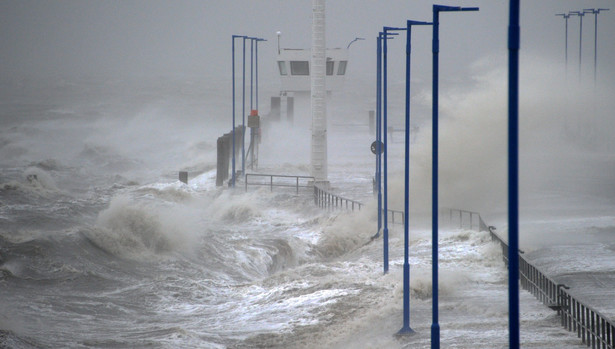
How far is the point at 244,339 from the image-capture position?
1349cm

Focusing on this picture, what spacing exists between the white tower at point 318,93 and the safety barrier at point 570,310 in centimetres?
1745

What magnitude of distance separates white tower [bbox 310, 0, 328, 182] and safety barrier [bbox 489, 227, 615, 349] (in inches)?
687

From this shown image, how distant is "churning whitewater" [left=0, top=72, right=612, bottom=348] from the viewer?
43.5 feet

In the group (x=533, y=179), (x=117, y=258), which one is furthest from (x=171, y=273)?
(x=533, y=179)

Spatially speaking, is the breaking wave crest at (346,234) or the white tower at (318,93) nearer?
the breaking wave crest at (346,234)

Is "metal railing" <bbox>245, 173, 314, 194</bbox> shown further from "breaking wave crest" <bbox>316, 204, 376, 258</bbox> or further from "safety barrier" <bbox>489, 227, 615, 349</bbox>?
"safety barrier" <bbox>489, 227, 615, 349</bbox>

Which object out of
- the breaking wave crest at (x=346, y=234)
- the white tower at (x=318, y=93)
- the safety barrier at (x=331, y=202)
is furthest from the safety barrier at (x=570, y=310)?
the white tower at (x=318, y=93)

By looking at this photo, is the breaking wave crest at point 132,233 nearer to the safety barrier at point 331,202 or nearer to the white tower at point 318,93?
the safety barrier at point 331,202

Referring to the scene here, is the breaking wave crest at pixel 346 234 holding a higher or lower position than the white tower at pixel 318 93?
lower

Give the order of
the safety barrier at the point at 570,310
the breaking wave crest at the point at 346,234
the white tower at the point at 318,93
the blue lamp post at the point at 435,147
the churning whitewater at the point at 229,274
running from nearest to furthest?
the blue lamp post at the point at 435,147 → the safety barrier at the point at 570,310 → the churning whitewater at the point at 229,274 → the breaking wave crest at the point at 346,234 → the white tower at the point at 318,93

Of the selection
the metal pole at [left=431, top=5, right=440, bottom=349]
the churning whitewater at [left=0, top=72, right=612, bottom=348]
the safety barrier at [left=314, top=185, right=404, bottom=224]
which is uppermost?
the metal pole at [left=431, top=5, right=440, bottom=349]

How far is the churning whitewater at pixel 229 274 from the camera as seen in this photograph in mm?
13266

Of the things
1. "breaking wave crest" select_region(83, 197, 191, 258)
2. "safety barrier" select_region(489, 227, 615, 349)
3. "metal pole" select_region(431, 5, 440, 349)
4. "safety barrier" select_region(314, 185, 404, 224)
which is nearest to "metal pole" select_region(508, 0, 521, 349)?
"metal pole" select_region(431, 5, 440, 349)

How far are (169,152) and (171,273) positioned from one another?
47.6 metres
